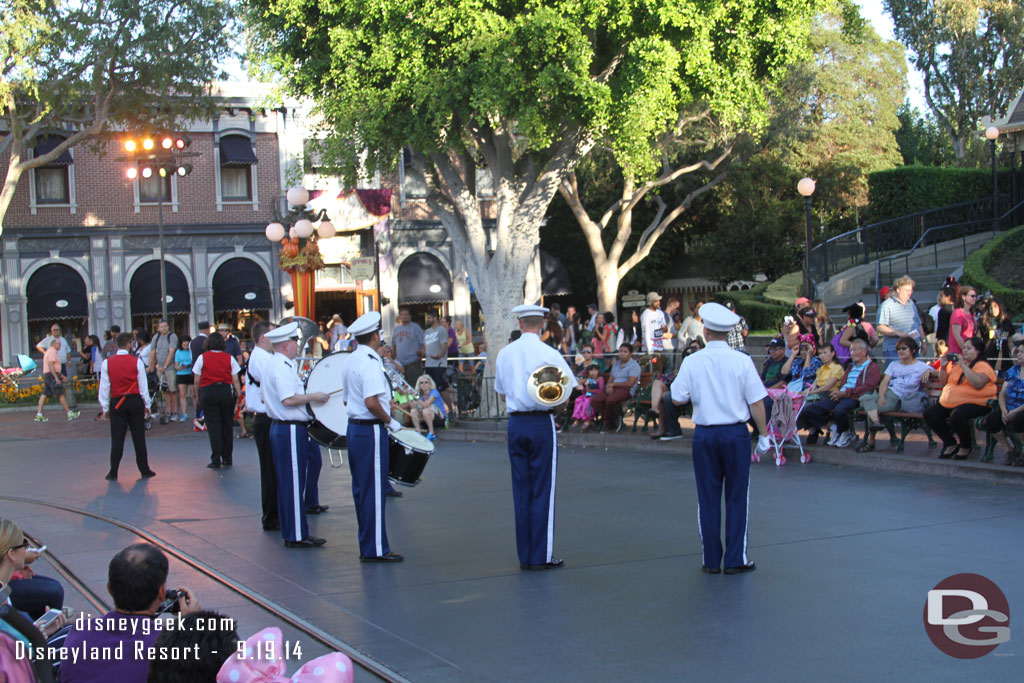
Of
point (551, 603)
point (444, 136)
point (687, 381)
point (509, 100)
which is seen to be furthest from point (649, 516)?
point (444, 136)

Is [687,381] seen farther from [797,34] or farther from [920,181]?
[920,181]

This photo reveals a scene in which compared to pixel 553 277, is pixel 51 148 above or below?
above

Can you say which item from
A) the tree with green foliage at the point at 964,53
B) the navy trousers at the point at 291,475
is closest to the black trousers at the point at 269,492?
the navy trousers at the point at 291,475

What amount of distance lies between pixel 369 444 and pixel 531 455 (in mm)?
1291

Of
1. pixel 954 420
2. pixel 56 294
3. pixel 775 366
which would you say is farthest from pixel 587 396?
pixel 56 294

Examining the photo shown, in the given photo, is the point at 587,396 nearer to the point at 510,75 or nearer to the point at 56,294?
the point at 510,75

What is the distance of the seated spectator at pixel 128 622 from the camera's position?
4082 mm

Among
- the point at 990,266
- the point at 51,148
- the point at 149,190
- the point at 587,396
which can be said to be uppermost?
the point at 51,148

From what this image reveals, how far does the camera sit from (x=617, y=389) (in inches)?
632

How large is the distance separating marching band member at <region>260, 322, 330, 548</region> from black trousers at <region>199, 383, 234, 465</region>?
528cm

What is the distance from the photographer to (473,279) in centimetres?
2020

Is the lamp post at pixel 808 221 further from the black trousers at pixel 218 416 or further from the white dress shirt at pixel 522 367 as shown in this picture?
the white dress shirt at pixel 522 367

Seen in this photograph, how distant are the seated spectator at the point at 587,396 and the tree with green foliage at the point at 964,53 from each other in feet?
97.1

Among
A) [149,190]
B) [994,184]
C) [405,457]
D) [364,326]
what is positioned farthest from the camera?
[149,190]
